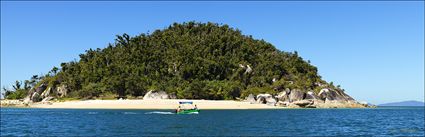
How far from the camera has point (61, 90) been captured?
619 feet

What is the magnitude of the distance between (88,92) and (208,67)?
48.6 meters

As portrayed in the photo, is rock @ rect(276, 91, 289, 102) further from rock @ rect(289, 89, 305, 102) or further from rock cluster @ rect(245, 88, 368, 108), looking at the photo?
rock @ rect(289, 89, 305, 102)

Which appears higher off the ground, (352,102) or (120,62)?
(120,62)

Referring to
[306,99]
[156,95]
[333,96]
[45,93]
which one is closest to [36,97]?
[45,93]

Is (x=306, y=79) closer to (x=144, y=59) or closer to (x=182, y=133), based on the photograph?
(x=144, y=59)

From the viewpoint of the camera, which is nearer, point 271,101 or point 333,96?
point 271,101

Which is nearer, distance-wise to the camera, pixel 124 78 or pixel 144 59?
pixel 124 78

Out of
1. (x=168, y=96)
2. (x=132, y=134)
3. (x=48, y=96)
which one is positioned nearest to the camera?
(x=132, y=134)

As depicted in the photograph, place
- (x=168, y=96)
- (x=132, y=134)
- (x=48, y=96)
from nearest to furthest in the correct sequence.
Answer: (x=132, y=134)
(x=168, y=96)
(x=48, y=96)

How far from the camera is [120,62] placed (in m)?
196

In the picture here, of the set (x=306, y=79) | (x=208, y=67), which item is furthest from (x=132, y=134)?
(x=306, y=79)

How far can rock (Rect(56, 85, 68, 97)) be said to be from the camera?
187 m

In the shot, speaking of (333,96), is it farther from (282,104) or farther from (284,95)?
(282,104)

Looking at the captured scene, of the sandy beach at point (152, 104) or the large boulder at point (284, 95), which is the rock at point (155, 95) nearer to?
the sandy beach at point (152, 104)
